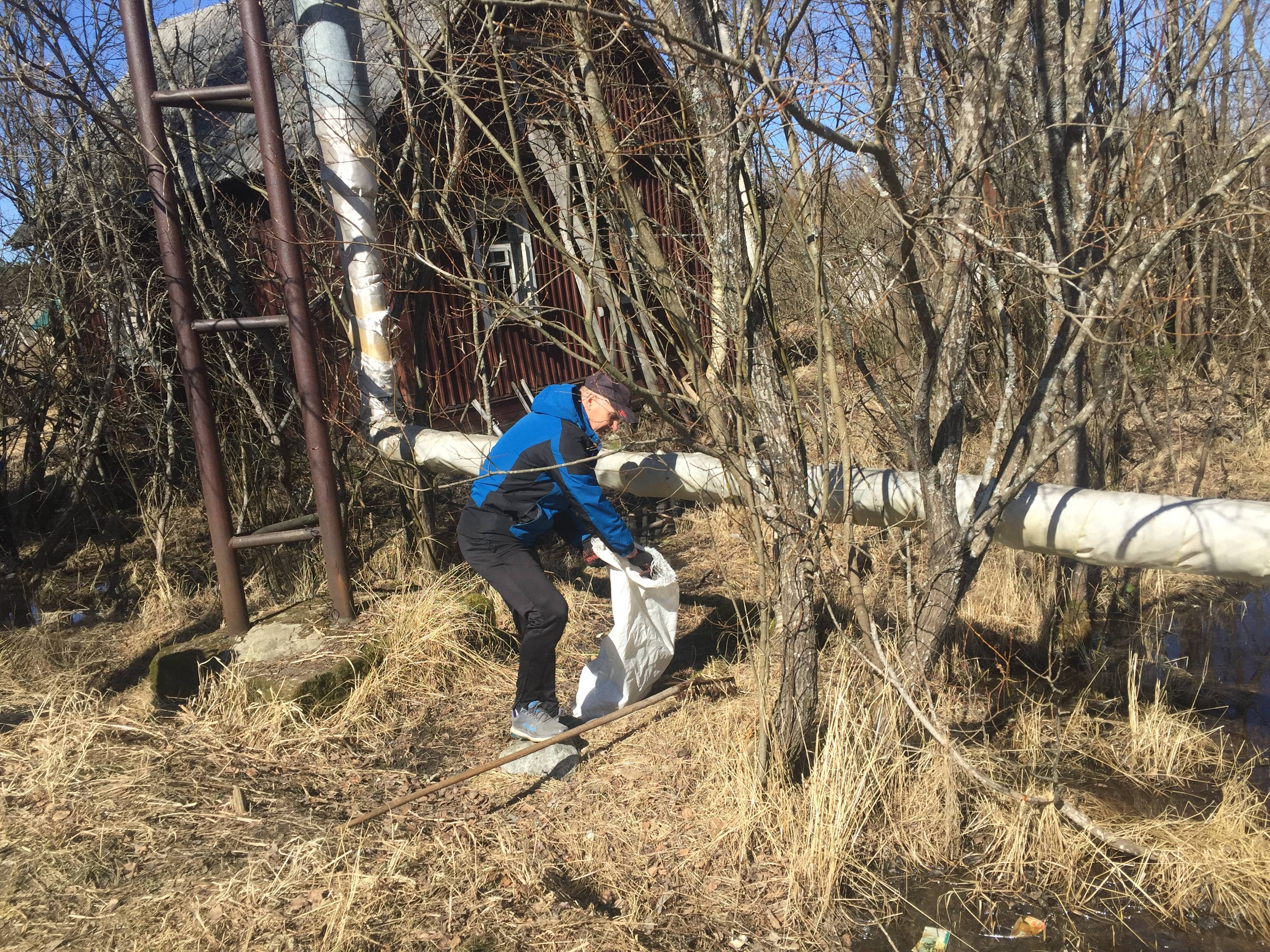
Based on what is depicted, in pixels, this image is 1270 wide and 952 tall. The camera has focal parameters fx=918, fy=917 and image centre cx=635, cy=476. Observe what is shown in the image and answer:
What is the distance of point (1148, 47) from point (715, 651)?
454 cm

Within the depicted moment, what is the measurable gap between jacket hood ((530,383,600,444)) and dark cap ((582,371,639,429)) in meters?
0.09

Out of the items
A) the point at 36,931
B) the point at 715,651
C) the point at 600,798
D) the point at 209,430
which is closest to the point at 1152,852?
the point at 600,798

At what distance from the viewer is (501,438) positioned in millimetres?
4223

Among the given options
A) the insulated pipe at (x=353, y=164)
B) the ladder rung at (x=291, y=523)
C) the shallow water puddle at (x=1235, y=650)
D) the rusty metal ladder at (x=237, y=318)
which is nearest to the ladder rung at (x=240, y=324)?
the rusty metal ladder at (x=237, y=318)

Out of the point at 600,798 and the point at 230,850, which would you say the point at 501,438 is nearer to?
the point at 600,798

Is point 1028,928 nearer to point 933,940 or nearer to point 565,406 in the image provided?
point 933,940

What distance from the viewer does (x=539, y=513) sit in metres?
4.16

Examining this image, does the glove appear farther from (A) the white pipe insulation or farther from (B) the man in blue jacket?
(A) the white pipe insulation

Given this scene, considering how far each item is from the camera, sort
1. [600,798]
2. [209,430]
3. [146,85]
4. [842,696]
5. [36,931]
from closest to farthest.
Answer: [36,931]
[842,696]
[600,798]
[146,85]
[209,430]

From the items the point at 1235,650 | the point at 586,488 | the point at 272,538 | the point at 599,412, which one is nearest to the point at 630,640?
the point at 586,488

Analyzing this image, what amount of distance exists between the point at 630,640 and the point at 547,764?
657 mm

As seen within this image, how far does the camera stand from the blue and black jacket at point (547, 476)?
3924 millimetres

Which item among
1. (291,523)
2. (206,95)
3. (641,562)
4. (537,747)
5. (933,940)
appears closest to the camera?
(933,940)

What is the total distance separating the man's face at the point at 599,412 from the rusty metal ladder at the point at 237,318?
5.10 feet
